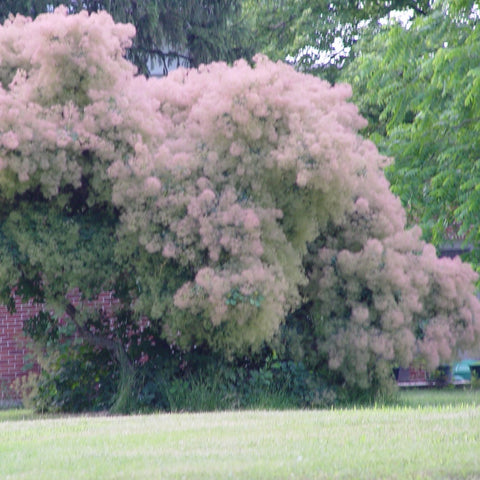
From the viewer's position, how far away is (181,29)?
71.8ft

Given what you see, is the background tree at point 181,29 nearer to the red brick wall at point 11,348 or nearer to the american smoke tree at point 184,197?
the red brick wall at point 11,348

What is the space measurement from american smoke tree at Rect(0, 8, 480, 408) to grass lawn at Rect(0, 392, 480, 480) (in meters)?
2.86

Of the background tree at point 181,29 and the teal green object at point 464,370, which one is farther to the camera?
the teal green object at point 464,370

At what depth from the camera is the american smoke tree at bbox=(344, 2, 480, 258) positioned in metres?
14.5

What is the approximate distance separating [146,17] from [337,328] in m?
9.86

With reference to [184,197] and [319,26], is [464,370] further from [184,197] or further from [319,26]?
[184,197]

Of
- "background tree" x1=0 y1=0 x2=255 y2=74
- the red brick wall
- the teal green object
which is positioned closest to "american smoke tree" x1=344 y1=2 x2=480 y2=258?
"background tree" x1=0 y1=0 x2=255 y2=74

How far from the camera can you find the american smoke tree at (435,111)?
47.4 ft

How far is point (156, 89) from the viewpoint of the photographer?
14805 millimetres

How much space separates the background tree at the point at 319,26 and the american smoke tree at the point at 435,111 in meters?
7.51

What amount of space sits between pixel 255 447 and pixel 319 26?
18.1 m

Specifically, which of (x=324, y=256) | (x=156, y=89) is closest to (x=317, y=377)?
(x=324, y=256)

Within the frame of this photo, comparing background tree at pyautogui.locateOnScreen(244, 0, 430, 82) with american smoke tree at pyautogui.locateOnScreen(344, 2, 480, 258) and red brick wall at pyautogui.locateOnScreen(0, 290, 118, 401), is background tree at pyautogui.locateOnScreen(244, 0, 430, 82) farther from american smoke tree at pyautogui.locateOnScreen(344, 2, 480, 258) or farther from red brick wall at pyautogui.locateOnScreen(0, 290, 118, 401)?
red brick wall at pyautogui.locateOnScreen(0, 290, 118, 401)

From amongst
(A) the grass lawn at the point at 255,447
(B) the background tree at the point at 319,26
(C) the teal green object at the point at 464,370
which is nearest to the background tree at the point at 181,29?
(B) the background tree at the point at 319,26
